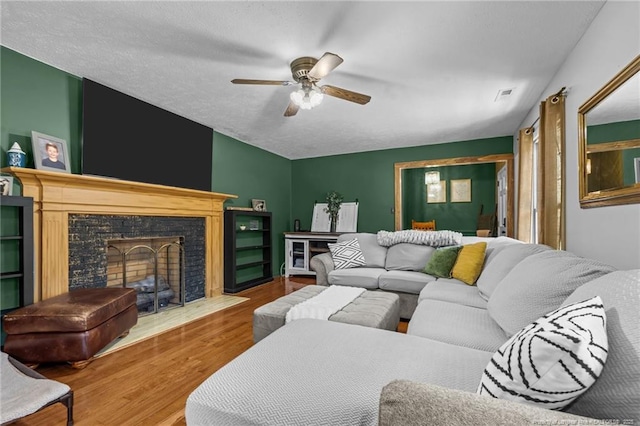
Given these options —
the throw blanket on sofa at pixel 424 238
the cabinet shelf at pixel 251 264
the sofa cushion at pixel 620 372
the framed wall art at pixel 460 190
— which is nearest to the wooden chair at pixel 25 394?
the sofa cushion at pixel 620 372

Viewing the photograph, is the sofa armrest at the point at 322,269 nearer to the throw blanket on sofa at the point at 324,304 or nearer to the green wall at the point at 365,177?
the throw blanket on sofa at the point at 324,304

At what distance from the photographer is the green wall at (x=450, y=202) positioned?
6.48 meters

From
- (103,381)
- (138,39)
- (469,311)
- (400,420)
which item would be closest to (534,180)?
(469,311)

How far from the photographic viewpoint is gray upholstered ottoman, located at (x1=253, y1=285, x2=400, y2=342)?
6.40ft

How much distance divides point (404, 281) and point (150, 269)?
2.96 metres

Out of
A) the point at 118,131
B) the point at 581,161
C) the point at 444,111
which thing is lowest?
the point at 581,161

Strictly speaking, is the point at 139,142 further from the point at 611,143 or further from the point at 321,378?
the point at 611,143

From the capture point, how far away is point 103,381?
1.88 metres

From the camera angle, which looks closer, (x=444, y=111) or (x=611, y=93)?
(x=611, y=93)

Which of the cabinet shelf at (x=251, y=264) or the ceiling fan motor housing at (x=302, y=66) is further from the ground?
the ceiling fan motor housing at (x=302, y=66)

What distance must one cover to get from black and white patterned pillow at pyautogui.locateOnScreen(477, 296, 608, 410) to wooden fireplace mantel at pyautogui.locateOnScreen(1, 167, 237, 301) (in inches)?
123

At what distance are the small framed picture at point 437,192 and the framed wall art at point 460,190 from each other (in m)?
0.18

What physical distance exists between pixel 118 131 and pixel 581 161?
12.9 feet

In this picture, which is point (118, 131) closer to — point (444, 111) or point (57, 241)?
point (57, 241)
